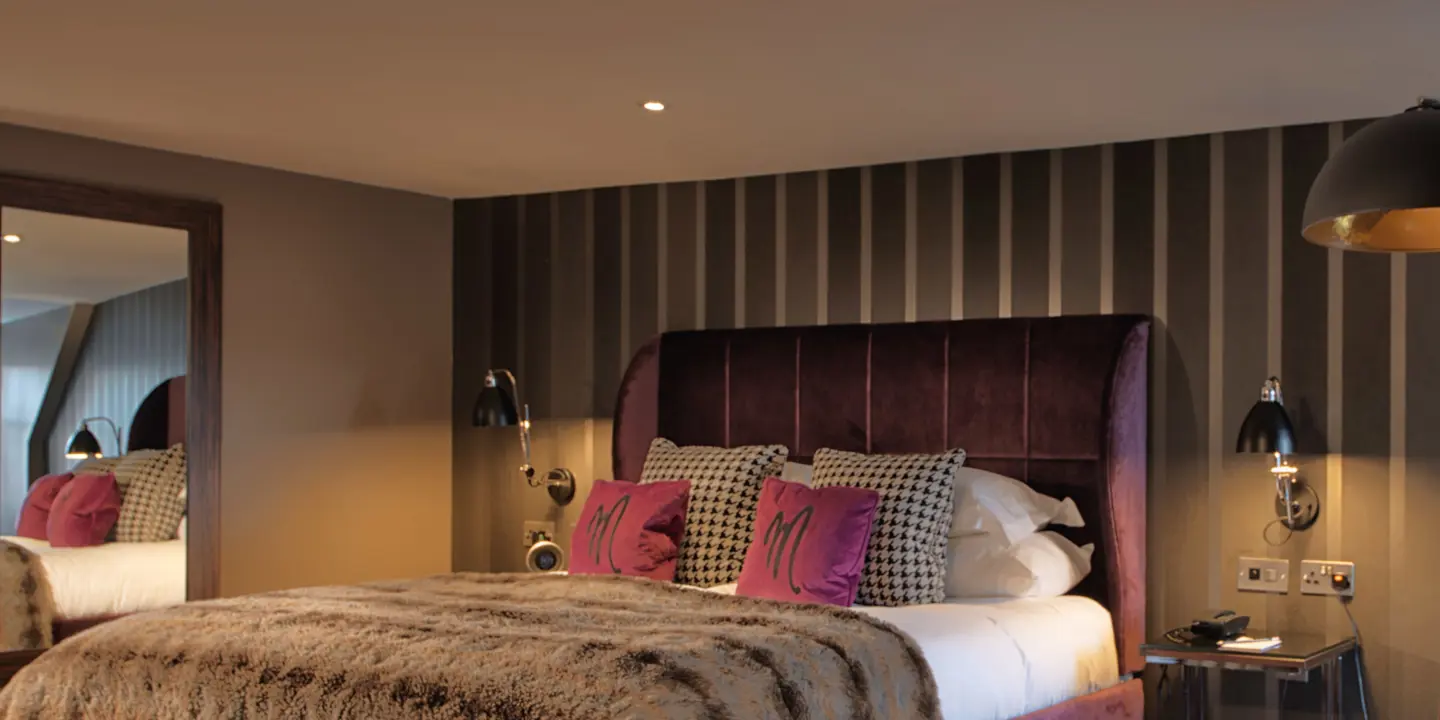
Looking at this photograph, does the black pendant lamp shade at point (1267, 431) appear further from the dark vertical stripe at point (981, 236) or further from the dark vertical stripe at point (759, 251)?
the dark vertical stripe at point (759, 251)

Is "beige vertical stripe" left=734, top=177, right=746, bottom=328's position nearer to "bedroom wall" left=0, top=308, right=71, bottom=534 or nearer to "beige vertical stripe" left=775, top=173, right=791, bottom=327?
"beige vertical stripe" left=775, top=173, right=791, bottom=327

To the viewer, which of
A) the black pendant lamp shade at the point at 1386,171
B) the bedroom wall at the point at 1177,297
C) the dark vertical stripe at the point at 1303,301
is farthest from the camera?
the dark vertical stripe at the point at 1303,301

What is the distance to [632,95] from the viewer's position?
3.87m

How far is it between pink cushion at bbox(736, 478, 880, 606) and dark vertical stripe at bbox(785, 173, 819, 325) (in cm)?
108

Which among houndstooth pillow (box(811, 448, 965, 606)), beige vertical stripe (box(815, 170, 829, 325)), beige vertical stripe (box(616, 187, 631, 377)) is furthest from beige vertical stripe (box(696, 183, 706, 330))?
houndstooth pillow (box(811, 448, 965, 606))

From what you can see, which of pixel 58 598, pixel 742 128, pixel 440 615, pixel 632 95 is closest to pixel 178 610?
pixel 440 615

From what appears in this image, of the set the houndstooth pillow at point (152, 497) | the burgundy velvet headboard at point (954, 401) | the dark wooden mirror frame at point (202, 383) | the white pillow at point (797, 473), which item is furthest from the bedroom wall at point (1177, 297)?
the houndstooth pillow at point (152, 497)

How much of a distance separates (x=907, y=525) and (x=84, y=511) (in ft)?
8.30

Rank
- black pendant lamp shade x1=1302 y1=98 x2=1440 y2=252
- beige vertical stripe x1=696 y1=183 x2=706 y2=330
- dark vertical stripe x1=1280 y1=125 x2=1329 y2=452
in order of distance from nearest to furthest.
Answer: black pendant lamp shade x1=1302 y1=98 x2=1440 y2=252 → dark vertical stripe x1=1280 y1=125 x2=1329 y2=452 → beige vertical stripe x1=696 y1=183 x2=706 y2=330

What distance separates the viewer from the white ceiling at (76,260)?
4.24m

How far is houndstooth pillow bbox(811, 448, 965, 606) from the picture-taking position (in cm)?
402

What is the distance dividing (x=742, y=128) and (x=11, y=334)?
2.27m

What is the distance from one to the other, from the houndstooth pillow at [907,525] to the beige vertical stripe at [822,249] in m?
0.82

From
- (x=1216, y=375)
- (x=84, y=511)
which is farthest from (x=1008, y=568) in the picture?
(x=84, y=511)
